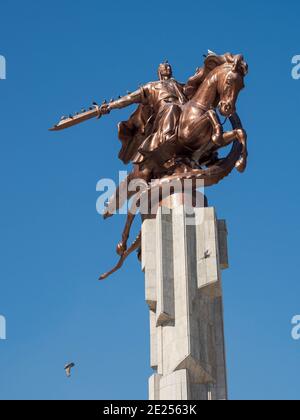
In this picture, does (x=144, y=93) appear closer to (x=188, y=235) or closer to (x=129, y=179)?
(x=129, y=179)

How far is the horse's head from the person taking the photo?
2505 cm

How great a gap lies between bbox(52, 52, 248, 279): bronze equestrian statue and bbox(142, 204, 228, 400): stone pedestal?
146 cm

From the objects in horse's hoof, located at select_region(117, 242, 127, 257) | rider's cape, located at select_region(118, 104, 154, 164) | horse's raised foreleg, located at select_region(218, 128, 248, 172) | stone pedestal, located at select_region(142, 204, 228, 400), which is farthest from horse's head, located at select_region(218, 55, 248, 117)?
horse's hoof, located at select_region(117, 242, 127, 257)

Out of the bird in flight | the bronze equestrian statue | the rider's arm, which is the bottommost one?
the bird in flight

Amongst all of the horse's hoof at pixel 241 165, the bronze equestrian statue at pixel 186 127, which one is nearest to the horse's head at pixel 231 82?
the bronze equestrian statue at pixel 186 127

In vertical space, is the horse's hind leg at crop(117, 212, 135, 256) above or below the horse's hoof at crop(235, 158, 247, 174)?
below

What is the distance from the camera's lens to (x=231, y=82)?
986 inches

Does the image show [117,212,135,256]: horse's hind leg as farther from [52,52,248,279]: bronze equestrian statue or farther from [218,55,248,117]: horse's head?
[218,55,248,117]: horse's head

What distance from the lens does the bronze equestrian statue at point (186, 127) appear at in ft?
82.4

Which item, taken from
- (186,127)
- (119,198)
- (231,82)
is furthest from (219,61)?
(119,198)

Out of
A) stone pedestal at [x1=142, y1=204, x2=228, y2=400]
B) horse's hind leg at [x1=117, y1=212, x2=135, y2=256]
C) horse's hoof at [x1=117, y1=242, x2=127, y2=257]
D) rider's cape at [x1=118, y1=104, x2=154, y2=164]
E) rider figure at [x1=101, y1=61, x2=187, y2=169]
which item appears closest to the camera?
stone pedestal at [x1=142, y1=204, x2=228, y2=400]

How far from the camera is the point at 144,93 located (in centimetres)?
2689

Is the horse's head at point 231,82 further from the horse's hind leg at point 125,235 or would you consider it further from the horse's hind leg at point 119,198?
the horse's hind leg at point 125,235
